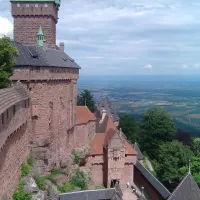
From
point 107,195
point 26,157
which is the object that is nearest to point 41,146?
point 26,157

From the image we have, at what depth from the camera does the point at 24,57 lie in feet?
73.8

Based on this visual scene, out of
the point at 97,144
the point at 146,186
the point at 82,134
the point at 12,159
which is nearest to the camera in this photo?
the point at 12,159

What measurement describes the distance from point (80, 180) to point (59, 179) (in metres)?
3.92

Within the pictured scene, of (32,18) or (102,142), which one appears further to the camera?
(102,142)

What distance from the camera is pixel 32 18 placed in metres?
29.2

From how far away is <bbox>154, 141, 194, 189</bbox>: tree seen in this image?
34.2m

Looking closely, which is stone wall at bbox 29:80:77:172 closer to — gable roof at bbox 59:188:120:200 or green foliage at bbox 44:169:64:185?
green foliage at bbox 44:169:64:185

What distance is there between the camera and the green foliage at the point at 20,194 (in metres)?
17.0

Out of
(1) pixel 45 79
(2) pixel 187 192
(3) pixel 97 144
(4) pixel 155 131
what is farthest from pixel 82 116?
(4) pixel 155 131

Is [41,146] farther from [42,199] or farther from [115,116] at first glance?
[115,116]

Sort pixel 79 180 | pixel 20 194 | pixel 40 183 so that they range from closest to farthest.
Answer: pixel 20 194 → pixel 40 183 → pixel 79 180

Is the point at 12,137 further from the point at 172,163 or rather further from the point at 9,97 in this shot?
the point at 172,163

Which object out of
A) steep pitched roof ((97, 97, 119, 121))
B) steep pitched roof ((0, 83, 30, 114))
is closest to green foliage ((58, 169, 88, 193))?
steep pitched roof ((0, 83, 30, 114))

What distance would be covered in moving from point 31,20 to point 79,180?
50.9 ft
